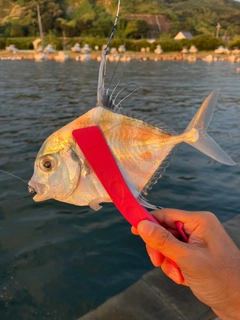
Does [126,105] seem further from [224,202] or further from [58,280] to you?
[58,280]

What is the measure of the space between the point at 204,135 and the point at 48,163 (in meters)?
1.19

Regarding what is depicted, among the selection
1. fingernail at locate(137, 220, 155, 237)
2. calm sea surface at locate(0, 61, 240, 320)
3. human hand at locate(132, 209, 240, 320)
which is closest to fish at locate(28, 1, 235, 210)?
fingernail at locate(137, 220, 155, 237)

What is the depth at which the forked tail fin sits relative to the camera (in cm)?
237

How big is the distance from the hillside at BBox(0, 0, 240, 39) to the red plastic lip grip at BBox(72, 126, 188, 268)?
11648 cm

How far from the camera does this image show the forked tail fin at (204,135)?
2365mm

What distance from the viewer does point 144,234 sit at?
219 cm

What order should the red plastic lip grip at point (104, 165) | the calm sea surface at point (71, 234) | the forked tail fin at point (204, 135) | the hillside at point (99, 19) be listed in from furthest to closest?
the hillside at point (99, 19)
the calm sea surface at point (71, 234)
the forked tail fin at point (204, 135)
the red plastic lip grip at point (104, 165)

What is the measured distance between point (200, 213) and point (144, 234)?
0.58m

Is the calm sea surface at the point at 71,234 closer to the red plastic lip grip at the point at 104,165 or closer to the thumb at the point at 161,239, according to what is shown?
the red plastic lip grip at the point at 104,165

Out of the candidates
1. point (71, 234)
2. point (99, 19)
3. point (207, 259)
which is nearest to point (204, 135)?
point (207, 259)

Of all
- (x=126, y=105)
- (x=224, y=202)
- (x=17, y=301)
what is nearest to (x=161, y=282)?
(x=17, y=301)

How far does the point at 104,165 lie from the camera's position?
2107mm

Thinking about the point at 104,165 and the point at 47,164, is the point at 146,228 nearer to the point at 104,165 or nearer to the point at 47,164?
the point at 104,165

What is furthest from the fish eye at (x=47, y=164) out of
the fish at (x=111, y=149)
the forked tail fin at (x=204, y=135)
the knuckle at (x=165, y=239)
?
the forked tail fin at (x=204, y=135)
